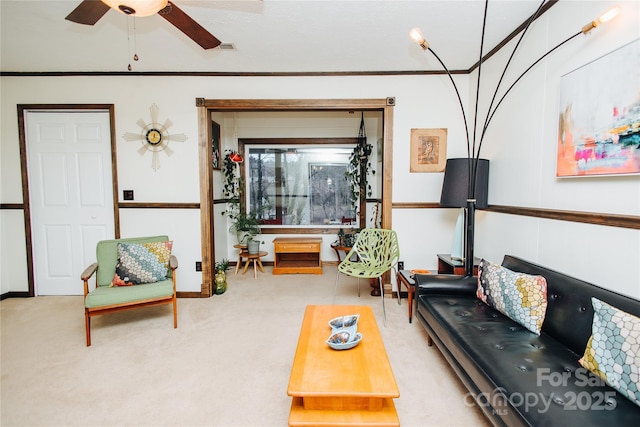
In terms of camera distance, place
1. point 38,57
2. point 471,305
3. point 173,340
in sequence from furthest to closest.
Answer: point 38,57 < point 173,340 < point 471,305

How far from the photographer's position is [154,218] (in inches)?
143

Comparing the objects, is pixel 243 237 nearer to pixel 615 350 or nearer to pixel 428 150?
pixel 428 150

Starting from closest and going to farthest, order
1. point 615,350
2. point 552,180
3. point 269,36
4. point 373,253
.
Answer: point 615,350
point 552,180
point 269,36
point 373,253

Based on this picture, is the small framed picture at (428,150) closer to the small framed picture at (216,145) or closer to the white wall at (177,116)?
the white wall at (177,116)

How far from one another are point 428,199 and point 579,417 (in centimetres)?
267

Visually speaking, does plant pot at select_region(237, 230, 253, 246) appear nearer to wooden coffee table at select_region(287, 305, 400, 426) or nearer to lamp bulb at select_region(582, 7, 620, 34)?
wooden coffee table at select_region(287, 305, 400, 426)

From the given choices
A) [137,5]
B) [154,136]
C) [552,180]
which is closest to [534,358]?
[552,180]

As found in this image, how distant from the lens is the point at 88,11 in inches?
68.5

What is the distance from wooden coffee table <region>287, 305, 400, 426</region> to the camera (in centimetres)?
135

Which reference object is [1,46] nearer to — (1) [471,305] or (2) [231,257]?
(2) [231,257]

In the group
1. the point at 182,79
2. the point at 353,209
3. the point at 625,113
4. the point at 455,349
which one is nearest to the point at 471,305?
the point at 455,349

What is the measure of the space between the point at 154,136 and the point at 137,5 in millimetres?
2337

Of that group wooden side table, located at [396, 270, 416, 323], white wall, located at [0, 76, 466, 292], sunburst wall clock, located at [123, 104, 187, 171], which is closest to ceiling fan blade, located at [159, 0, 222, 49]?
white wall, located at [0, 76, 466, 292]

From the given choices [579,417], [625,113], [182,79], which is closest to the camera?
[579,417]
